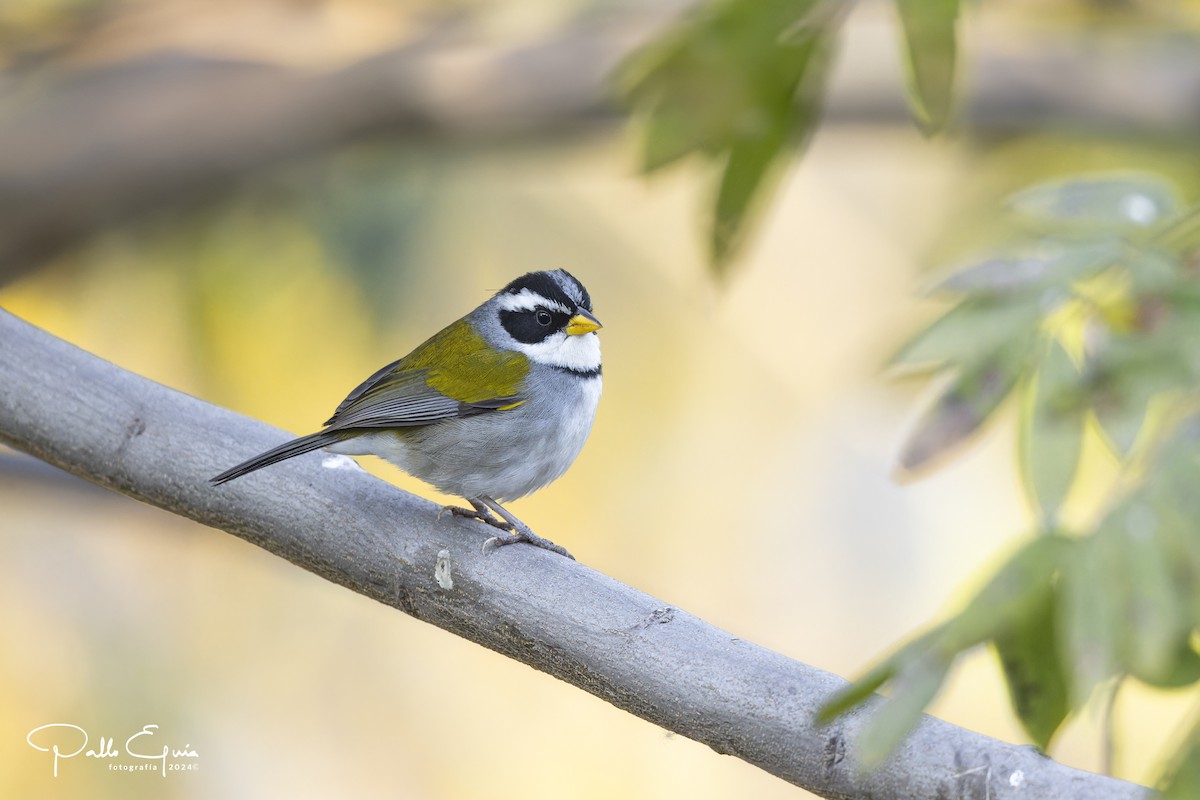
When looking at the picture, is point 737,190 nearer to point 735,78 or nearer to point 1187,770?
point 735,78

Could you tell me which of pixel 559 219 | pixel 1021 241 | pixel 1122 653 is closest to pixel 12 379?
pixel 1021 241

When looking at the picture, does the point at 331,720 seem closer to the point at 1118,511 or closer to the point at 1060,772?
the point at 1060,772

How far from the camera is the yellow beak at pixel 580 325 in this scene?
3.54m

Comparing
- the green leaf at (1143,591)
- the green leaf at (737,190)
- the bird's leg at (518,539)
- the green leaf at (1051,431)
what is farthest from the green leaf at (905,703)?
the bird's leg at (518,539)

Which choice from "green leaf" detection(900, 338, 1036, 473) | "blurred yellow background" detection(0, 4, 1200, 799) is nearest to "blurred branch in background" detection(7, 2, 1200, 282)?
"blurred yellow background" detection(0, 4, 1200, 799)

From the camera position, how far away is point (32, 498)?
4051mm

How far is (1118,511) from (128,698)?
17.6 ft

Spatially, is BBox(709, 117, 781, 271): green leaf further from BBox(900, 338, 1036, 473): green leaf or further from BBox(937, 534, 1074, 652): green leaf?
BBox(937, 534, 1074, 652): green leaf

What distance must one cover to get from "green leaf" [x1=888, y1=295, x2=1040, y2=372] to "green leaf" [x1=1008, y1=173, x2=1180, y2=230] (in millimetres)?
307

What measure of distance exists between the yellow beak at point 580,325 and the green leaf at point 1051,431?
185 cm

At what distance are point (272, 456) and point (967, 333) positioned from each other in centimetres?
151

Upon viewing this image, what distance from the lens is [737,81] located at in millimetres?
1705

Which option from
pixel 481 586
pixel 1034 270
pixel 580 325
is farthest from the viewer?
pixel 580 325

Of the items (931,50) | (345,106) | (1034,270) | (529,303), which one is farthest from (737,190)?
(345,106)
